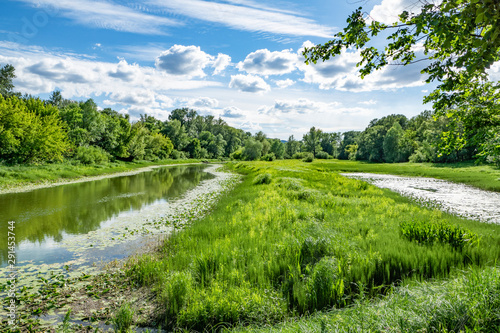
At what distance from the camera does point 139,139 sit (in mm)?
68750

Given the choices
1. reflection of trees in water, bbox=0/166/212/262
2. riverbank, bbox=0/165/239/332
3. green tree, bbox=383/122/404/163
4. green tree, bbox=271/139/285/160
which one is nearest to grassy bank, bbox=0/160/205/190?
reflection of trees in water, bbox=0/166/212/262

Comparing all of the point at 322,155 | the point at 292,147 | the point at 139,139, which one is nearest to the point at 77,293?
the point at 139,139

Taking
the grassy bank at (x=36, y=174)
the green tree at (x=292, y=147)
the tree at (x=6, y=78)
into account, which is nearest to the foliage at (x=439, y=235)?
the grassy bank at (x=36, y=174)

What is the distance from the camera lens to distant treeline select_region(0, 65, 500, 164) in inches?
1275

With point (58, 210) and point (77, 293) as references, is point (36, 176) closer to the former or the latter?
point (58, 210)

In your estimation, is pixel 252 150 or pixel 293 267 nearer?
pixel 293 267

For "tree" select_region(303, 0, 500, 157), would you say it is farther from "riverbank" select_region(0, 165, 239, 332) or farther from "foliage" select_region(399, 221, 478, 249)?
"riverbank" select_region(0, 165, 239, 332)

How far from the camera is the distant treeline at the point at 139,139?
32375 millimetres

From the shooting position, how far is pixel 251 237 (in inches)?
335

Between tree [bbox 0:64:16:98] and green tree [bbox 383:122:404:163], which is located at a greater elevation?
tree [bbox 0:64:16:98]

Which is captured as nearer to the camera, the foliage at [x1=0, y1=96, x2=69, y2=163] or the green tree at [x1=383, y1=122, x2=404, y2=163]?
the foliage at [x1=0, y1=96, x2=69, y2=163]

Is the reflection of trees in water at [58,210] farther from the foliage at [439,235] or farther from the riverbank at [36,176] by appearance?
the foliage at [439,235]

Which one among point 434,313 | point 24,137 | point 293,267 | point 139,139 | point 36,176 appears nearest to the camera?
point 434,313

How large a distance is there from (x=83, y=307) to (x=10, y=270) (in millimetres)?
3993
